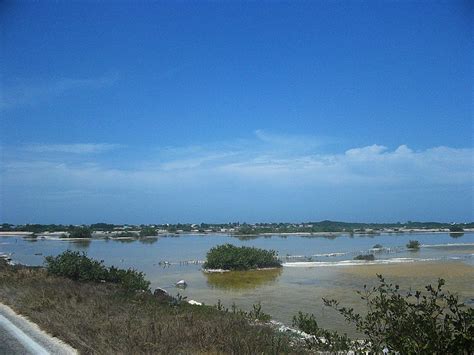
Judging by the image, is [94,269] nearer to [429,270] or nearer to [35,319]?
[35,319]

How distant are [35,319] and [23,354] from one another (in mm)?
3323

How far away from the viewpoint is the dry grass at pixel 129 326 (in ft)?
27.7

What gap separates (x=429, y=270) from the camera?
35.5m

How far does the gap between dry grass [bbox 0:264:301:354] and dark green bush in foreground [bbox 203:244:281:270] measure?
24269 millimetres

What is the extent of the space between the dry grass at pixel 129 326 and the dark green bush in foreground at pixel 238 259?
2427 centimetres

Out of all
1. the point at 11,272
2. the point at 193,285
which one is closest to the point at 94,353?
the point at 11,272

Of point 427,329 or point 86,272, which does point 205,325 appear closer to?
point 427,329

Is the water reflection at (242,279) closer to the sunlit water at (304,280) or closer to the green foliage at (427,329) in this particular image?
the sunlit water at (304,280)

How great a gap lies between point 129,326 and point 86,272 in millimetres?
13257

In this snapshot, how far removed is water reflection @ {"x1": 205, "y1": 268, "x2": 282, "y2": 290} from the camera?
30.7 meters

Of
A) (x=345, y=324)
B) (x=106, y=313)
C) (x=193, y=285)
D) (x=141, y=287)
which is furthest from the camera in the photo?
(x=193, y=285)

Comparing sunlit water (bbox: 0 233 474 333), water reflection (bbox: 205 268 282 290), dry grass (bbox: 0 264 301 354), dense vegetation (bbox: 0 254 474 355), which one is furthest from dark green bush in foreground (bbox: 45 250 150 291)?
water reflection (bbox: 205 268 282 290)

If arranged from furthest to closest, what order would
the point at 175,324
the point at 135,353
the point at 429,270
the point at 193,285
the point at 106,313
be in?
1. the point at 429,270
2. the point at 193,285
3. the point at 106,313
4. the point at 175,324
5. the point at 135,353

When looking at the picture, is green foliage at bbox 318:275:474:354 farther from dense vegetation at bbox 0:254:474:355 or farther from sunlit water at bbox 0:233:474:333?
sunlit water at bbox 0:233:474:333
